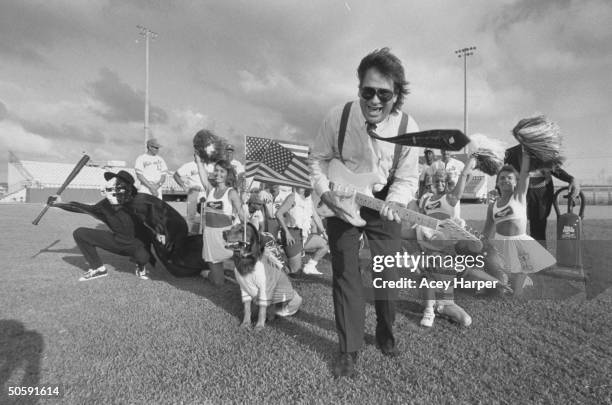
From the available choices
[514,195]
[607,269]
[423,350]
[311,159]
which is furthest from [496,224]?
[311,159]

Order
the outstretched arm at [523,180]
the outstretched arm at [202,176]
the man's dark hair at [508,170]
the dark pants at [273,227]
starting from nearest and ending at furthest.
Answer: the outstretched arm at [523,180], the man's dark hair at [508,170], the outstretched arm at [202,176], the dark pants at [273,227]

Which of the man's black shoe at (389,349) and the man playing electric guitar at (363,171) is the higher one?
the man playing electric guitar at (363,171)

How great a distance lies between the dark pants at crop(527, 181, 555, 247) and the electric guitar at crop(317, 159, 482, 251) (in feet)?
11.6

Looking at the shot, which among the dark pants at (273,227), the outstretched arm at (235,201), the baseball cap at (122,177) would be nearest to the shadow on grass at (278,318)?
the outstretched arm at (235,201)

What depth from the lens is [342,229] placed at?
255cm

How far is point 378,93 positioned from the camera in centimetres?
229

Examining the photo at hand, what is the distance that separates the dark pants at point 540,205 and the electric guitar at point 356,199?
3.53 m

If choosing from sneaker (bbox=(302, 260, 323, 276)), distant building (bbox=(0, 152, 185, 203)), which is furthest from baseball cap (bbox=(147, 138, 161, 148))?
distant building (bbox=(0, 152, 185, 203))

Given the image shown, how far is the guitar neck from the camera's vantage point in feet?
7.11

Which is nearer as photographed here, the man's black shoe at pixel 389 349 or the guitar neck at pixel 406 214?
the guitar neck at pixel 406 214

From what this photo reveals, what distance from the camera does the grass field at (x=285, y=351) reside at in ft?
7.06

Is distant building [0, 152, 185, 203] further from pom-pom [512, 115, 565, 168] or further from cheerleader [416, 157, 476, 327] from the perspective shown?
pom-pom [512, 115, 565, 168]

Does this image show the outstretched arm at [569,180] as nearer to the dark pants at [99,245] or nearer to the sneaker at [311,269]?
the sneaker at [311,269]

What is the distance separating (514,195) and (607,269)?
9.01ft
